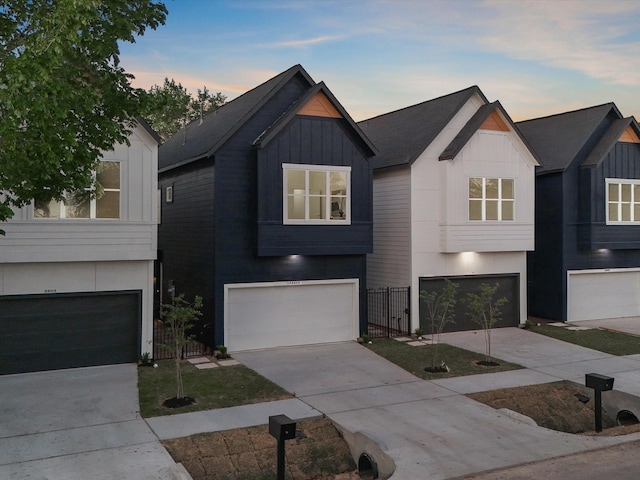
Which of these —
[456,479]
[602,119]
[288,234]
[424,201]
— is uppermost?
[602,119]

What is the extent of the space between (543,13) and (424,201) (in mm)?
7608

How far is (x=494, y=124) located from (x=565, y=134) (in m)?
5.08

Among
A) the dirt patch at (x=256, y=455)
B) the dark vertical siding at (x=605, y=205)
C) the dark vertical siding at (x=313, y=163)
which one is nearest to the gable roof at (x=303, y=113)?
the dark vertical siding at (x=313, y=163)

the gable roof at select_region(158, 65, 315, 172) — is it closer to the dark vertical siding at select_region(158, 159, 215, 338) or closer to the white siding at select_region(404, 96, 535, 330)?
the dark vertical siding at select_region(158, 159, 215, 338)

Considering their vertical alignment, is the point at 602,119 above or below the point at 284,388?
above

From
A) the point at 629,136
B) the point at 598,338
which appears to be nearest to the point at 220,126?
the point at 598,338

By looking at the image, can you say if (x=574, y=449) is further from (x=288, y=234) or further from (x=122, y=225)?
(x=122, y=225)

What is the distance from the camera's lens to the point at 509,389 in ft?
40.6

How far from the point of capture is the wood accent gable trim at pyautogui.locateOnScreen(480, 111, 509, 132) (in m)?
19.6

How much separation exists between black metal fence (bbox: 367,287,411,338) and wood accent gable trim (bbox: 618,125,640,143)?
1161cm

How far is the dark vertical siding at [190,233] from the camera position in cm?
1664

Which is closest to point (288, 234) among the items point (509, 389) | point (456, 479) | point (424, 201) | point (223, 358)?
point (223, 358)

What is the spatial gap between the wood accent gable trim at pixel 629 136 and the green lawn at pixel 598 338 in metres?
8.09

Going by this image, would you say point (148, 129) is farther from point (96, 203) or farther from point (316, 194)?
point (316, 194)
